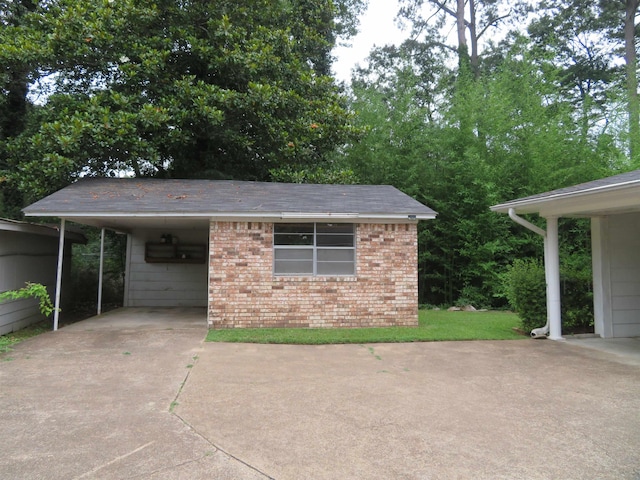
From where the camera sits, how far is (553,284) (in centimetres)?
790

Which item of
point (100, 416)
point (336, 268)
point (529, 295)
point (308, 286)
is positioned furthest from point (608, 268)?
point (100, 416)

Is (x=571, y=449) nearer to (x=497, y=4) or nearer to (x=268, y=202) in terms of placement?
(x=268, y=202)

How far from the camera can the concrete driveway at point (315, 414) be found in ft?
9.75

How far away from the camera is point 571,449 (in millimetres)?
3260

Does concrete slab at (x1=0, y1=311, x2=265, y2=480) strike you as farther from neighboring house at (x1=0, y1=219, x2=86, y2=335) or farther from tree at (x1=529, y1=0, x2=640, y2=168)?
tree at (x1=529, y1=0, x2=640, y2=168)

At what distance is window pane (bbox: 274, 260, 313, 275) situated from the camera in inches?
341

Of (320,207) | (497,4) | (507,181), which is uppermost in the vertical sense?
(497,4)

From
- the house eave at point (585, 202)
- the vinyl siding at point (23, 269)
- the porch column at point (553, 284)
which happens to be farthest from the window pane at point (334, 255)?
the vinyl siding at point (23, 269)

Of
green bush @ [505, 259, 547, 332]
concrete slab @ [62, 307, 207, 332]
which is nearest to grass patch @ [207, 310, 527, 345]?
green bush @ [505, 259, 547, 332]

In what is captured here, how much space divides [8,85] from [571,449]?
15787mm

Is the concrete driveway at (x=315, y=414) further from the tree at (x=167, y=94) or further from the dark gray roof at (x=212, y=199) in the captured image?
the tree at (x=167, y=94)

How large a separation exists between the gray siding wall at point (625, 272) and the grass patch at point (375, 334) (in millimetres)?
1831

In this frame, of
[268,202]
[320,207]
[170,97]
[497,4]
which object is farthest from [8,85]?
[497,4]

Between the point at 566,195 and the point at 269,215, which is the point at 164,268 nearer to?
the point at 269,215
